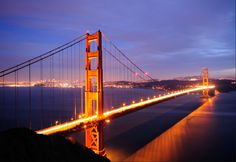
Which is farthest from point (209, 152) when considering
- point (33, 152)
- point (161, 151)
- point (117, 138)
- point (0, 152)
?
point (0, 152)

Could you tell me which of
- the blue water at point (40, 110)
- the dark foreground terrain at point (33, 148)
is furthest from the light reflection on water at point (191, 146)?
the dark foreground terrain at point (33, 148)

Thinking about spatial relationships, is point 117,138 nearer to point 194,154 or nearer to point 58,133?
point 194,154

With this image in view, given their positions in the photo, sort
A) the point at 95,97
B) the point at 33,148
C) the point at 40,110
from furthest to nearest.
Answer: the point at 40,110 < the point at 95,97 < the point at 33,148

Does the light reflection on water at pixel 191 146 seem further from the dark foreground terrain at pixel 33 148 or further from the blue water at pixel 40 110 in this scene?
the dark foreground terrain at pixel 33 148

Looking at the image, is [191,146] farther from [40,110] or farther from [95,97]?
[40,110]

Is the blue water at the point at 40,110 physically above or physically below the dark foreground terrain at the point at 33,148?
below

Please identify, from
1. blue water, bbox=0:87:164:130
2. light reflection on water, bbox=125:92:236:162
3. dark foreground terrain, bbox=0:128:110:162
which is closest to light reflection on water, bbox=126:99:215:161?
light reflection on water, bbox=125:92:236:162

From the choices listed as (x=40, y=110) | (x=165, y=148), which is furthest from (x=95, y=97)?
(x=40, y=110)

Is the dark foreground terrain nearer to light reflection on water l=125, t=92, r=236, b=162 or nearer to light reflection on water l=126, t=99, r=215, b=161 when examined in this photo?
light reflection on water l=126, t=99, r=215, b=161
